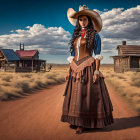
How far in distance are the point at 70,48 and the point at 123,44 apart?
23142mm

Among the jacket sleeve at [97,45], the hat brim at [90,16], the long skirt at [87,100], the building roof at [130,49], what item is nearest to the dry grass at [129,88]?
the long skirt at [87,100]

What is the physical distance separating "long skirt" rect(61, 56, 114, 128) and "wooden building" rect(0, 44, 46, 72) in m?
21.8

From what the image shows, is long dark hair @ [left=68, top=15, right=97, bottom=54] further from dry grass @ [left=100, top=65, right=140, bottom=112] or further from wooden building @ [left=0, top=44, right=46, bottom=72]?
wooden building @ [left=0, top=44, right=46, bottom=72]

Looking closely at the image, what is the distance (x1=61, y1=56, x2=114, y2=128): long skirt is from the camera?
313 cm

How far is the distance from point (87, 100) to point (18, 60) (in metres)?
24.5

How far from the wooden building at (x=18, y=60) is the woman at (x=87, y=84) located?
21647mm

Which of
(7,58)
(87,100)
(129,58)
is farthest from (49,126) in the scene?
(7,58)

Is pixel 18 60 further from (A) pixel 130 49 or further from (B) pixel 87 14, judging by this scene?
(B) pixel 87 14

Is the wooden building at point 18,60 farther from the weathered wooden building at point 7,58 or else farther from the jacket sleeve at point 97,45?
the jacket sleeve at point 97,45

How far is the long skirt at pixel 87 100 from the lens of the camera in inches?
123

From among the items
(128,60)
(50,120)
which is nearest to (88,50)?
(50,120)

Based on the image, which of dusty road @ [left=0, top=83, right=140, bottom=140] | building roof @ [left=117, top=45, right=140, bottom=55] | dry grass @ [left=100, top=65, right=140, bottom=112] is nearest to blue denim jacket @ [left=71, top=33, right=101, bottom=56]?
dusty road @ [left=0, top=83, right=140, bottom=140]

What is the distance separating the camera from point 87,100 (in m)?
3.14

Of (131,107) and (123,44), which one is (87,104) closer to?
(131,107)
